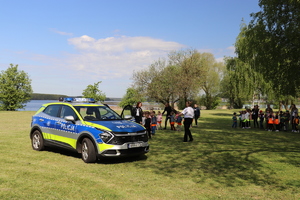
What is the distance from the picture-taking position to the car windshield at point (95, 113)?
868cm

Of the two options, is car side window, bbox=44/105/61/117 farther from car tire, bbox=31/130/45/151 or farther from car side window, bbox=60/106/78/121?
car tire, bbox=31/130/45/151

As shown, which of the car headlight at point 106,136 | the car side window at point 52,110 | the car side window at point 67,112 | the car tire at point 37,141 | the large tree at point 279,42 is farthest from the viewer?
the large tree at point 279,42

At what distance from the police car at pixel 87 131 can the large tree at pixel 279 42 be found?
12808mm

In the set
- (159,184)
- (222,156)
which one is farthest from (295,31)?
(159,184)

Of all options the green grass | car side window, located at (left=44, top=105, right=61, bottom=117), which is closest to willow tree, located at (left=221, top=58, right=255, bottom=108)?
the green grass

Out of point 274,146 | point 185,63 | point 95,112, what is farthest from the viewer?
point 185,63

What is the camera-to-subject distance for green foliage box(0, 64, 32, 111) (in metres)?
55.4

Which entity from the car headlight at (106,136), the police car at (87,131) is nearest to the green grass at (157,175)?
the police car at (87,131)

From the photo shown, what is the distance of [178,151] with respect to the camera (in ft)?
33.3

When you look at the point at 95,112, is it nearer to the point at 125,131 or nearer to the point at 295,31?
the point at 125,131

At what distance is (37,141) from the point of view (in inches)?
390

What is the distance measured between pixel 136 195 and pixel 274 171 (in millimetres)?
4082

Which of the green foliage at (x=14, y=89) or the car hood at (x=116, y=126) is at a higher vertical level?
the green foliage at (x=14, y=89)

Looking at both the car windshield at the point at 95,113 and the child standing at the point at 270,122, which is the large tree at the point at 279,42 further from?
the car windshield at the point at 95,113
